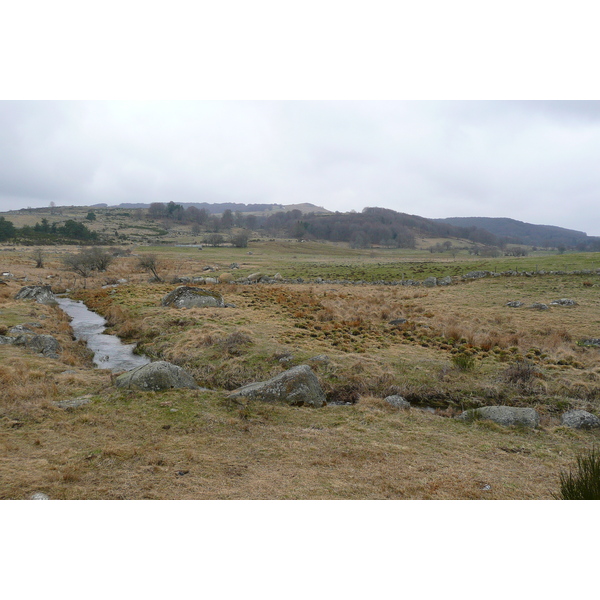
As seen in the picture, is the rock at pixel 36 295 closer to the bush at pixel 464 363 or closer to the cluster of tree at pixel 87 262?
the cluster of tree at pixel 87 262

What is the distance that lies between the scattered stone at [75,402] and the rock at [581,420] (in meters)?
14.0

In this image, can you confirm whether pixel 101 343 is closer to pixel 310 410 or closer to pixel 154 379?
pixel 154 379

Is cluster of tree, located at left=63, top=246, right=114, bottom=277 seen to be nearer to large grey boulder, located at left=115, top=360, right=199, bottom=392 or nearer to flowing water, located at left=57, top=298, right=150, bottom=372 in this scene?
flowing water, located at left=57, top=298, right=150, bottom=372

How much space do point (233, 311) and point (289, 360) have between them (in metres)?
10.9

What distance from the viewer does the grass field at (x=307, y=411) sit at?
7402mm

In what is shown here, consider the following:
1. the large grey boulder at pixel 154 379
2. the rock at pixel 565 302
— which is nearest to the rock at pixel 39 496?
the large grey boulder at pixel 154 379

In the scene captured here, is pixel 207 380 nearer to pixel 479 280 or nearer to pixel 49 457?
pixel 49 457

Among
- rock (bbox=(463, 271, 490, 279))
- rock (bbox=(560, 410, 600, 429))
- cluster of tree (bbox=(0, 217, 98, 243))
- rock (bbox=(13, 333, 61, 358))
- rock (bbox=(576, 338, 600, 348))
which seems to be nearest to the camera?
rock (bbox=(560, 410, 600, 429))

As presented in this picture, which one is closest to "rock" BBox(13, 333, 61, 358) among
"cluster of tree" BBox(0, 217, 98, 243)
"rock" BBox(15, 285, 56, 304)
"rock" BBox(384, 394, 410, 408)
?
"rock" BBox(15, 285, 56, 304)

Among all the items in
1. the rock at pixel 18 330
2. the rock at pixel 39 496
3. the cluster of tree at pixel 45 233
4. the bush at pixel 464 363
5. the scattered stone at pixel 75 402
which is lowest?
the rock at pixel 39 496

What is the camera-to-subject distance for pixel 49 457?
812 cm

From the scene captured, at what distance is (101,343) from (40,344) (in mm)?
3572

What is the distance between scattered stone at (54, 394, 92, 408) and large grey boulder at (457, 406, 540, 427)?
443 inches

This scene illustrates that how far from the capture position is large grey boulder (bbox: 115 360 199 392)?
12102 mm
